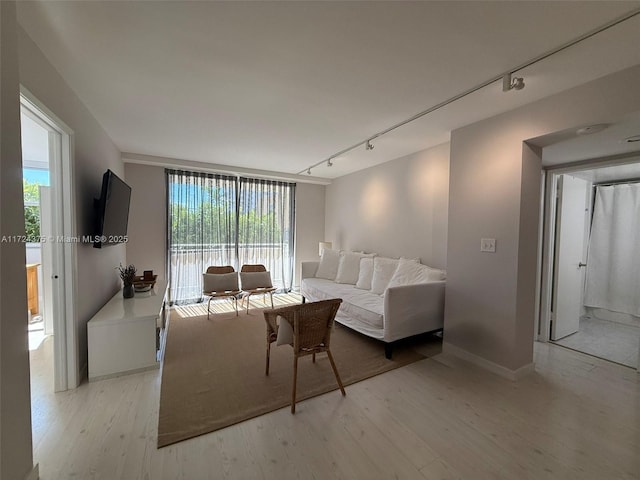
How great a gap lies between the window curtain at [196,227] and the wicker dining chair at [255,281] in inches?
24.6

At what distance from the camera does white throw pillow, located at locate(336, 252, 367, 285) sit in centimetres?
456

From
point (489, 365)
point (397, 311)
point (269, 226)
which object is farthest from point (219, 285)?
point (489, 365)

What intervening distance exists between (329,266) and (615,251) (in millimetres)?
4436

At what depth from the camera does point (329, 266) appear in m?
4.97

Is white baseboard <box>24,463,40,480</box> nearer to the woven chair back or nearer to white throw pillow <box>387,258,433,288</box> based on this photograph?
white throw pillow <box>387,258,433,288</box>

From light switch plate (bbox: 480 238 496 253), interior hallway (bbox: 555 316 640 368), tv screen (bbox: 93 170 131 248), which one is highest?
tv screen (bbox: 93 170 131 248)

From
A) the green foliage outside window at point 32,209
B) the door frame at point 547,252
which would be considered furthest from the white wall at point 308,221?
the green foliage outside window at point 32,209

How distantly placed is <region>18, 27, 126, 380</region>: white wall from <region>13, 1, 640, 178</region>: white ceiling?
4.5 inches

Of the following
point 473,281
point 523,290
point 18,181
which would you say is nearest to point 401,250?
point 473,281

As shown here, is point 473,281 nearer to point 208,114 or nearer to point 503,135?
point 503,135

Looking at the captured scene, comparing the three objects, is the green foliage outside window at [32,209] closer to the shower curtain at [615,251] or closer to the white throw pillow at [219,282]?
the white throw pillow at [219,282]

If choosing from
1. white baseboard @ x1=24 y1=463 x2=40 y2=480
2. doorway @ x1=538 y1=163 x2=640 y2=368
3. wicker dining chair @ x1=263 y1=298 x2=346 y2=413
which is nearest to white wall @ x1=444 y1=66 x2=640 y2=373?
doorway @ x1=538 y1=163 x2=640 y2=368

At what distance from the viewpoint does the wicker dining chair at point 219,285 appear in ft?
14.1

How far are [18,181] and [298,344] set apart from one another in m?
1.96
